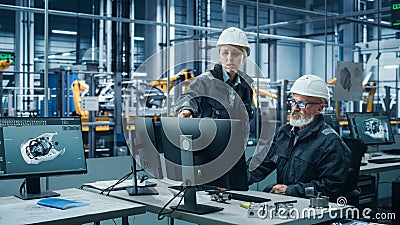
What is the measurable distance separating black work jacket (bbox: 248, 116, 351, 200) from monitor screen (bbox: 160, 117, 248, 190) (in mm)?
801

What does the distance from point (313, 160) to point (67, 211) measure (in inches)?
60.2

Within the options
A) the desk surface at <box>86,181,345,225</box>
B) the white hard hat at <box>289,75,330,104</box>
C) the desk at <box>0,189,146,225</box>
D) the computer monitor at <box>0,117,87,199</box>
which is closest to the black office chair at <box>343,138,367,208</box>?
the white hard hat at <box>289,75,330,104</box>

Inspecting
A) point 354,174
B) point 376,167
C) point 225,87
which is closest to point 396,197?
point 376,167

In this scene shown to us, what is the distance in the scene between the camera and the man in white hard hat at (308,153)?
315 centimetres

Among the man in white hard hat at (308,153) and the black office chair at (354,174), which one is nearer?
the man in white hard hat at (308,153)

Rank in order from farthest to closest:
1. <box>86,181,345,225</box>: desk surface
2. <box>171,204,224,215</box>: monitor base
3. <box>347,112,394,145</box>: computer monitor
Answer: <box>347,112,394,145</box>: computer monitor → <box>171,204,224,215</box>: monitor base → <box>86,181,345,225</box>: desk surface

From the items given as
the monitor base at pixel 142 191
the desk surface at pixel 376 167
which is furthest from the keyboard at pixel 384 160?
the monitor base at pixel 142 191

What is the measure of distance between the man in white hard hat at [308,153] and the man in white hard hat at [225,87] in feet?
1.03

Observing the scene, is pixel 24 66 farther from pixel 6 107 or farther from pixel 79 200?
pixel 79 200

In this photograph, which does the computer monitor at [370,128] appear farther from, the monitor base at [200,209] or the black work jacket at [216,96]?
the monitor base at [200,209]

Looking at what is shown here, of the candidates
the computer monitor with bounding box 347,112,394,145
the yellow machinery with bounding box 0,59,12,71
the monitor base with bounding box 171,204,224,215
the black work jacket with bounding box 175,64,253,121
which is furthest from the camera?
the yellow machinery with bounding box 0,59,12,71

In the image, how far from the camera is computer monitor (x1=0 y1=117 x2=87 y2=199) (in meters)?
2.79

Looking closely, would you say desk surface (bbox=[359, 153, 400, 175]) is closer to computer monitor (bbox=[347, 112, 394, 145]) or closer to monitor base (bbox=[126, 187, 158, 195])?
computer monitor (bbox=[347, 112, 394, 145])

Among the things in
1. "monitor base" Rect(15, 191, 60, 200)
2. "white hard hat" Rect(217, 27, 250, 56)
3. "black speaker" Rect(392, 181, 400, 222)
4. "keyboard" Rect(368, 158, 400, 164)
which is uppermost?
"white hard hat" Rect(217, 27, 250, 56)
